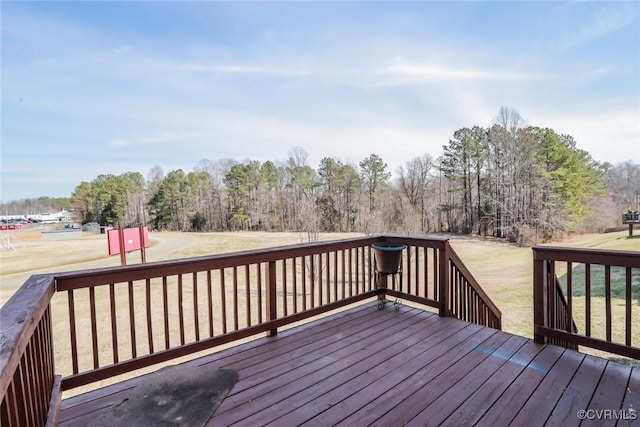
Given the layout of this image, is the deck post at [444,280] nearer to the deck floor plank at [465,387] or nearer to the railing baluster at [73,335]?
the deck floor plank at [465,387]

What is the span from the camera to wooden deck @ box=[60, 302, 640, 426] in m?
1.83

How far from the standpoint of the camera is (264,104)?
14.1 m

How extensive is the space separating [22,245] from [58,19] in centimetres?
3222

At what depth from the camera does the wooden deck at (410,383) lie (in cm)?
183

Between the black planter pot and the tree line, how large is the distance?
11.2m

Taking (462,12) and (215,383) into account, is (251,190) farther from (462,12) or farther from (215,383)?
(215,383)

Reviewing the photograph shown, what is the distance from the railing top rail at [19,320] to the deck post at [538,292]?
3.42 meters

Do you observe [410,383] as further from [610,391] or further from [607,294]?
[607,294]

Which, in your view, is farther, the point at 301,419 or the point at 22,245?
the point at 22,245

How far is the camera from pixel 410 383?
2.19m

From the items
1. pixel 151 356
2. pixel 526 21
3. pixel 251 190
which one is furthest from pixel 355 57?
pixel 251 190

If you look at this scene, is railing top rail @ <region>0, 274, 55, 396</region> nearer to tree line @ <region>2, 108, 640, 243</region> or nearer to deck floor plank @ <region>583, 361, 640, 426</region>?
deck floor plank @ <region>583, 361, 640, 426</region>

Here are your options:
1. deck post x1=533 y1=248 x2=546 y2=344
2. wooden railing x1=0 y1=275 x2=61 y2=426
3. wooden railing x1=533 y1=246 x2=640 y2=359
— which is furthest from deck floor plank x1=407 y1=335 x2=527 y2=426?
wooden railing x1=0 y1=275 x2=61 y2=426

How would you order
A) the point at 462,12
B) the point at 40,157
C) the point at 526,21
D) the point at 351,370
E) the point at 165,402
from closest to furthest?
the point at 165,402
the point at 351,370
the point at 462,12
the point at 526,21
the point at 40,157
